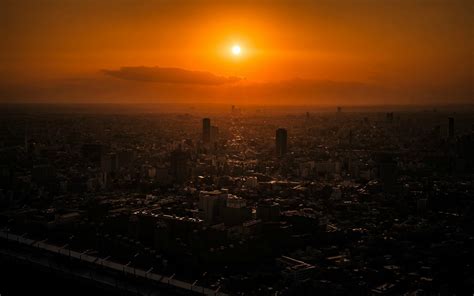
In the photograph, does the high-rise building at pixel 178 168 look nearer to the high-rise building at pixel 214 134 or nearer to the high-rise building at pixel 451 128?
the high-rise building at pixel 214 134

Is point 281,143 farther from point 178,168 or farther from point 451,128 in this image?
point 178,168

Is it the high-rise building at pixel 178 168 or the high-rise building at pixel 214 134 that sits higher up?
the high-rise building at pixel 214 134

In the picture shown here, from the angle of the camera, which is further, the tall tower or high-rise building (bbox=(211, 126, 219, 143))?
high-rise building (bbox=(211, 126, 219, 143))

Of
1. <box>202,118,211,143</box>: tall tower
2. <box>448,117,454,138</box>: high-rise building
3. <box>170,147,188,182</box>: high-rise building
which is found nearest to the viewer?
<box>170,147,188,182</box>: high-rise building

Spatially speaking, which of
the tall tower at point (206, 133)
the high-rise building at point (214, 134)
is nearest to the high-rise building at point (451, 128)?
the high-rise building at point (214, 134)

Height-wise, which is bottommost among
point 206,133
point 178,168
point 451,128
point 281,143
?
point 178,168

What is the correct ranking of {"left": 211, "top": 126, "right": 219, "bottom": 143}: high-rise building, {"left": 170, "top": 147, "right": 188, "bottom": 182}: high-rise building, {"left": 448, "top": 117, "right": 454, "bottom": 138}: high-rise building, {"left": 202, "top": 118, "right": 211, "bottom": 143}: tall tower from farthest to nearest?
1. {"left": 211, "top": 126, "right": 219, "bottom": 143}: high-rise building
2. {"left": 202, "top": 118, "right": 211, "bottom": 143}: tall tower
3. {"left": 448, "top": 117, "right": 454, "bottom": 138}: high-rise building
4. {"left": 170, "top": 147, "right": 188, "bottom": 182}: high-rise building

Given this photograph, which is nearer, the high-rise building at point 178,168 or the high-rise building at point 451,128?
the high-rise building at point 178,168

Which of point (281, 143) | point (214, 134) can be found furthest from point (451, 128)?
point (214, 134)

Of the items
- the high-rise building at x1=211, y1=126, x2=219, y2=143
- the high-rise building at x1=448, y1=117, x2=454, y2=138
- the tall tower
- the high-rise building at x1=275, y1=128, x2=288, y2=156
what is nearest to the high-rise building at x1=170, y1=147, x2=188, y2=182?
the high-rise building at x1=275, y1=128, x2=288, y2=156

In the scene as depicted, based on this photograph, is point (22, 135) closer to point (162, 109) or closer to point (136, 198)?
point (136, 198)

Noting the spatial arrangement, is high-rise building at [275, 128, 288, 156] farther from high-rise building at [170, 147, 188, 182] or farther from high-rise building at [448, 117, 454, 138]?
high-rise building at [448, 117, 454, 138]

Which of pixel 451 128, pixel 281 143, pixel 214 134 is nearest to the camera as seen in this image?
pixel 281 143
